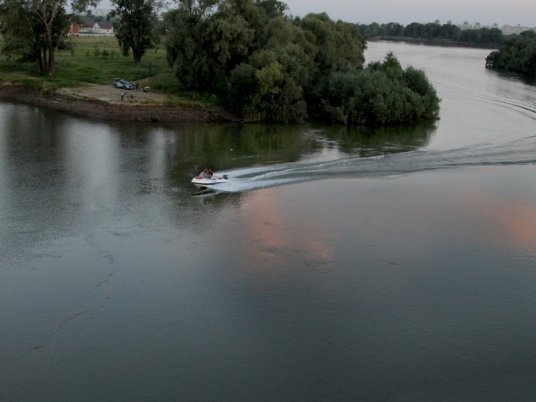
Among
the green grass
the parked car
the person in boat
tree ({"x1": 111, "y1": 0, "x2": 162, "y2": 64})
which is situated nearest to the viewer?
the person in boat

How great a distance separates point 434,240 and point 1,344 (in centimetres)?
1851

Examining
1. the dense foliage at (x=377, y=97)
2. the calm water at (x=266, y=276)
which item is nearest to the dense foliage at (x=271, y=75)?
the dense foliage at (x=377, y=97)

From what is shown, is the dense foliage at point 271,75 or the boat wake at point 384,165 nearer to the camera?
Answer: the boat wake at point 384,165

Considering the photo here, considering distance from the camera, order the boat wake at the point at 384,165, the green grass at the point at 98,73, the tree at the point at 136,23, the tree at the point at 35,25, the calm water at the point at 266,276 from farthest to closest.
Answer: the tree at the point at 136,23, the tree at the point at 35,25, the green grass at the point at 98,73, the boat wake at the point at 384,165, the calm water at the point at 266,276

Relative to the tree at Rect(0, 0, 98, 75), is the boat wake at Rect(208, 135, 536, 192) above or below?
below

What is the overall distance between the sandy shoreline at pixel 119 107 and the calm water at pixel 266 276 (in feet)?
38.5

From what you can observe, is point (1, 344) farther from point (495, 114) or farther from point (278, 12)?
point (278, 12)

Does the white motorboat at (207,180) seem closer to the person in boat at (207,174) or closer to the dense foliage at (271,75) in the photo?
the person in boat at (207,174)

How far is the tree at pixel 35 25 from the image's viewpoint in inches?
2457

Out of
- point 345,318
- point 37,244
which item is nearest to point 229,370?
point 345,318

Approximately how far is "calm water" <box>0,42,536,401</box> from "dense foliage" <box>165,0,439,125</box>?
13.4 metres

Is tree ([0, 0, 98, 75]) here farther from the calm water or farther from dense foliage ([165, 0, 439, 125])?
the calm water

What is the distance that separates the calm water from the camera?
17906mm

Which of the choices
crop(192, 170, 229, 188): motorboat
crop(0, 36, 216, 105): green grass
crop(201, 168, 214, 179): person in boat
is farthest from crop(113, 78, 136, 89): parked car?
crop(201, 168, 214, 179): person in boat
